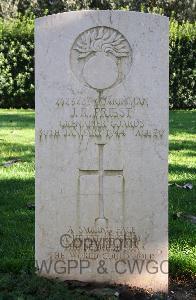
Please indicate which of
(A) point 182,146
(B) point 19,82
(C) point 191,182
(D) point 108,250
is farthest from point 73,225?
(B) point 19,82

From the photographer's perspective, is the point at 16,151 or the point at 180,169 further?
the point at 16,151

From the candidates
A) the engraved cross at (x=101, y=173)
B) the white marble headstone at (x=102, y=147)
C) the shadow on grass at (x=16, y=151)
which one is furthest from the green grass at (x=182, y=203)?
the shadow on grass at (x=16, y=151)

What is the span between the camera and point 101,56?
3.95 m

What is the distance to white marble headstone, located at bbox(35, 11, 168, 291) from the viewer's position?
3910mm

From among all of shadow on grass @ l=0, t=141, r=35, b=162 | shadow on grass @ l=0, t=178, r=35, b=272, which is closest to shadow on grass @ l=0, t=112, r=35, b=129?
shadow on grass @ l=0, t=141, r=35, b=162

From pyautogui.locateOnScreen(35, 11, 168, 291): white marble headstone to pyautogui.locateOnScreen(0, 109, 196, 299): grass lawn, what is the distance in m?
0.27

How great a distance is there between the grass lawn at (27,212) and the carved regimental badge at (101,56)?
1.45 metres

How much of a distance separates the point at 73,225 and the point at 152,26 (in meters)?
1.52

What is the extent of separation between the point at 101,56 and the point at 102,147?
25.4 inches

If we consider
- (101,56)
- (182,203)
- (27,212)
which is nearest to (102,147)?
(101,56)

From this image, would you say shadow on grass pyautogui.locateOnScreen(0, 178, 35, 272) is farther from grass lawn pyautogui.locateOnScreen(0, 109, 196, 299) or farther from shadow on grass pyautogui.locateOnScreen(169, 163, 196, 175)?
shadow on grass pyautogui.locateOnScreen(169, 163, 196, 175)

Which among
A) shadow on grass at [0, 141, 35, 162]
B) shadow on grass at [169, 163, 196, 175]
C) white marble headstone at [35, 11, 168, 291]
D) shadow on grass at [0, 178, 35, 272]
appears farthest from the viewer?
shadow on grass at [0, 141, 35, 162]

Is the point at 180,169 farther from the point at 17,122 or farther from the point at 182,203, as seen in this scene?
the point at 17,122

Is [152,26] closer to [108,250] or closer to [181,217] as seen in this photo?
[108,250]
